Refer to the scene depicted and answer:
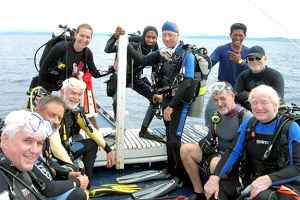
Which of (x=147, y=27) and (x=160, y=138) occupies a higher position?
(x=147, y=27)

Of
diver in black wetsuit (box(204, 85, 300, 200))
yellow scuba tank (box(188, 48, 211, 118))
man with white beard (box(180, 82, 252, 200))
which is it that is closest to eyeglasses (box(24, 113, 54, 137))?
diver in black wetsuit (box(204, 85, 300, 200))

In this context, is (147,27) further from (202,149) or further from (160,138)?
(202,149)

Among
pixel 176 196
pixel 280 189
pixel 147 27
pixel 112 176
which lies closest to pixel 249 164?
pixel 280 189

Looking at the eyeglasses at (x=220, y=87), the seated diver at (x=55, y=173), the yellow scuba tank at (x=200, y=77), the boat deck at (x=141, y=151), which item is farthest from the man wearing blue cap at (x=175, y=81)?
the seated diver at (x=55, y=173)

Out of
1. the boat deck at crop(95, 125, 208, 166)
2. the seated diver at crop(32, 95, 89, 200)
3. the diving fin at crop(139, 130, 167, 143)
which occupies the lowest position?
the boat deck at crop(95, 125, 208, 166)

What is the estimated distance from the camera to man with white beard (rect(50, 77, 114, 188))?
3467 mm

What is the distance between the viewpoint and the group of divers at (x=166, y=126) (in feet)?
7.68

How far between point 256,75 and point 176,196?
5.49 feet

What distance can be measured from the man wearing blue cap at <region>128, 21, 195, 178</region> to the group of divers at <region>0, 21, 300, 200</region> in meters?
0.01

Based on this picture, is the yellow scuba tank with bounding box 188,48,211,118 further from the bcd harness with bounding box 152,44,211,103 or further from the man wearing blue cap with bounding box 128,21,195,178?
the man wearing blue cap with bounding box 128,21,195,178

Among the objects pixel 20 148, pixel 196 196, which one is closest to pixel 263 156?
pixel 196 196

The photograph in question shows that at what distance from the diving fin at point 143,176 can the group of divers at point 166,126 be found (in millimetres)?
13

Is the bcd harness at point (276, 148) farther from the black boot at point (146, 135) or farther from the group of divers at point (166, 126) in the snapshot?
the black boot at point (146, 135)

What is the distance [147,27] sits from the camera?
5.40 meters
